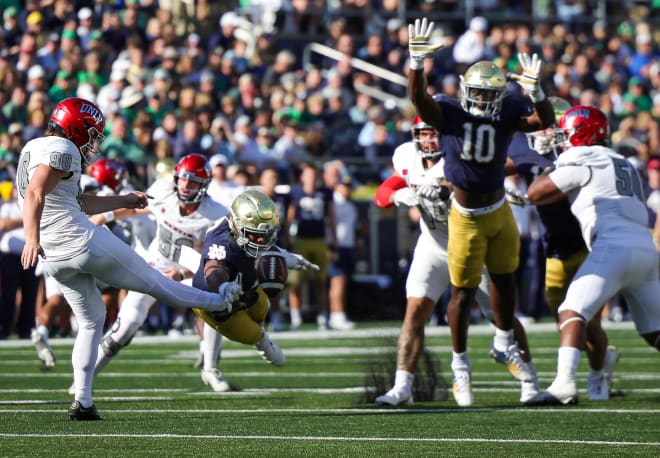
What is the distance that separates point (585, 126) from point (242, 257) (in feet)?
7.08

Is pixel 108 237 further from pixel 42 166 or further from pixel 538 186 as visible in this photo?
pixel 538 186

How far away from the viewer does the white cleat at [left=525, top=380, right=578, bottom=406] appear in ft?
24.7

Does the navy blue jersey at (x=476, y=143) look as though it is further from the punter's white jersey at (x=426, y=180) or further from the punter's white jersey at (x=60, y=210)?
the punter's white jersey at (x=60, y=210)

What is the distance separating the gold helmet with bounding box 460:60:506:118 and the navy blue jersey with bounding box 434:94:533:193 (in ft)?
0.18

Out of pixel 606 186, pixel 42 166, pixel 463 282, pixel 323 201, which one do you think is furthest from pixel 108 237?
pixel 323 201

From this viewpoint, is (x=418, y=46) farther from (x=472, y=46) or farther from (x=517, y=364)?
(x=472, y=46)

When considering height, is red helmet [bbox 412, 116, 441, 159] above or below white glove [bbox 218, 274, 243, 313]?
above

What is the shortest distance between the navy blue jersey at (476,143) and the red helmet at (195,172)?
6.46ft

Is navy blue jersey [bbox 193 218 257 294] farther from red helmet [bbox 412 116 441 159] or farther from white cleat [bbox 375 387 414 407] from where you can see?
red helmet [bbox 412 116 441 159]

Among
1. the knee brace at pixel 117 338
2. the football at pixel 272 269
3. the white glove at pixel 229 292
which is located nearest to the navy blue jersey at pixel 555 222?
the football at pixel 272 269

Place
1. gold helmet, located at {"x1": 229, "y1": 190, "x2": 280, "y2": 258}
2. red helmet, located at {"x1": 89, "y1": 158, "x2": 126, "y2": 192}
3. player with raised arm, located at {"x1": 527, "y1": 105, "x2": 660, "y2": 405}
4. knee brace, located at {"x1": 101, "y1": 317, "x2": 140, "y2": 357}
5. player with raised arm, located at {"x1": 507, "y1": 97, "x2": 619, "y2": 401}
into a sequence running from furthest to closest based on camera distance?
red helmet, located at {"x1": 89, "y1": 158, "x2": 126, "y2": 192}, knee brace, located at {"x1": 101, "y1": 317, "x2": 140, "y2": 357}, player with raised arm, located at {"x1": 507, "y1": 97, "x2": 619, "y2": 401}, gold helmet, located at {"x1": 229, "y1": 190, "x2": 280, "y2": 258}, player with raised arm, located at {"x1": 527, "y1": 105, "x2": 660, "y2": 405}

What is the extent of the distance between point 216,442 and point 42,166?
5.44 feet

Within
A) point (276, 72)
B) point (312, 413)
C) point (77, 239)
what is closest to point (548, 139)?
point (312, 413)

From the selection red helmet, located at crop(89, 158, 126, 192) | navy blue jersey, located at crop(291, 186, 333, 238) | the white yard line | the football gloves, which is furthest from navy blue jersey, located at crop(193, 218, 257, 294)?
navy blue jersey, located at crop(291, 186, 333, 238)
